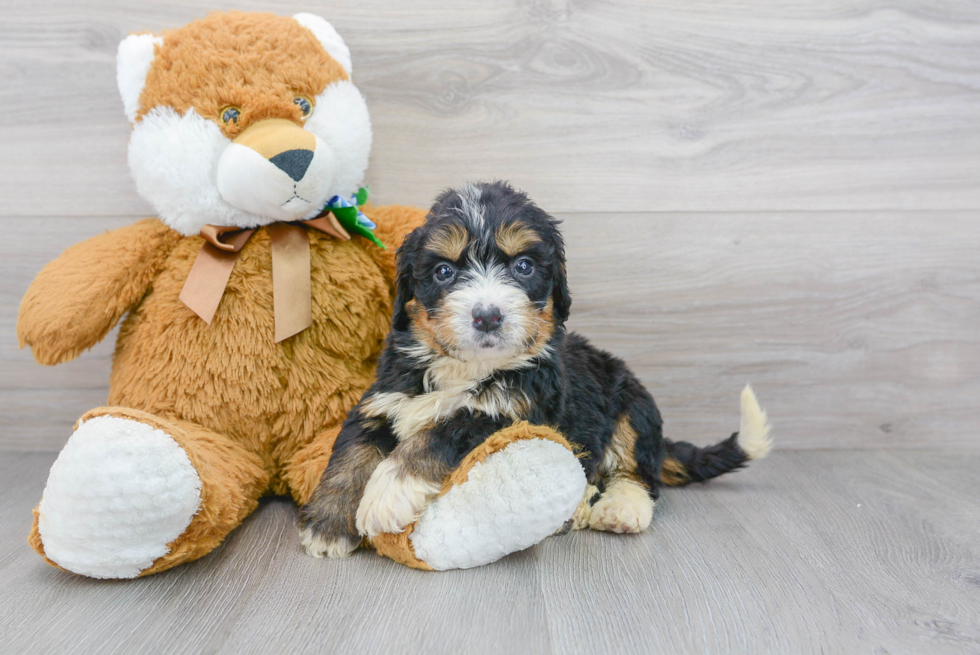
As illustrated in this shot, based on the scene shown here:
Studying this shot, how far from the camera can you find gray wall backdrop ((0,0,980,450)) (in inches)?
96.7

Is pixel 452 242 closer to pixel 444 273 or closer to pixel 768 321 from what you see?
pixel 444 273

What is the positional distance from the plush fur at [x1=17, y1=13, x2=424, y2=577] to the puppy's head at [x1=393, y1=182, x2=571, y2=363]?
413mm

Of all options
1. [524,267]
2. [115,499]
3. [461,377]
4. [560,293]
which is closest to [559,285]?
[560,293]

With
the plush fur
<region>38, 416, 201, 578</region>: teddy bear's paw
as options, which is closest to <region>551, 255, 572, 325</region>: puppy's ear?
the plush fur

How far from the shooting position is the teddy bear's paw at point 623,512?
6.40ft

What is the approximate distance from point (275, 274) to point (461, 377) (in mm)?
651

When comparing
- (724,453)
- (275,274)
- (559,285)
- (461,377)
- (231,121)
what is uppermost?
(231,121)

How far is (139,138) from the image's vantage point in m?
1.97

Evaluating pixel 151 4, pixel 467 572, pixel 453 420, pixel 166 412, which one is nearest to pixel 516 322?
pixel 453 420

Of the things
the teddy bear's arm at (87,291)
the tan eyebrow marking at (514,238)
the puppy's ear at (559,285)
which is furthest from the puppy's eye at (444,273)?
the teddy bear's arm at (87,291)

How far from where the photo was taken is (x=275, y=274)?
200cm

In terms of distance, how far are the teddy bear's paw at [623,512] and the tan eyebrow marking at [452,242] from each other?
0.86 metres

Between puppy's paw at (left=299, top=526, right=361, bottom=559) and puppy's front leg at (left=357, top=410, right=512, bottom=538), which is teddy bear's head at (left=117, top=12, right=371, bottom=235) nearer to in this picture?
puppy's front leg at (left=357, top=410, right=512, bottom=538)

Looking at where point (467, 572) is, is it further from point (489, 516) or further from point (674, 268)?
point (674, 268)
